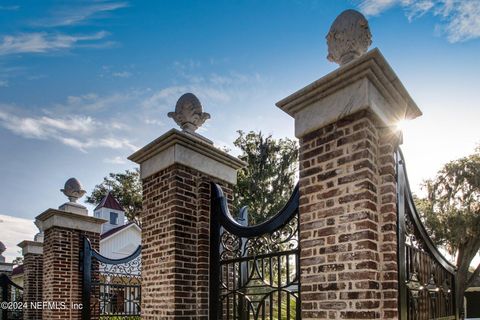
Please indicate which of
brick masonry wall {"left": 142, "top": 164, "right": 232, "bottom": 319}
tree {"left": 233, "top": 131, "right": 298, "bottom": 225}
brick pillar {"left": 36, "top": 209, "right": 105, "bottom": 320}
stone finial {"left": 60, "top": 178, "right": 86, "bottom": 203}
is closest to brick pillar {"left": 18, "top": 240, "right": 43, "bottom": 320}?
brick pillar {"left": 36, "top": 209, "right": 105, "bottom": 320}

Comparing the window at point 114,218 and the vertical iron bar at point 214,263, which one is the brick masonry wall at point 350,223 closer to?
the vertical iron bar at point 214,263

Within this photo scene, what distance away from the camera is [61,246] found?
743cm

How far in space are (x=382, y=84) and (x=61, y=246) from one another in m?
6.52

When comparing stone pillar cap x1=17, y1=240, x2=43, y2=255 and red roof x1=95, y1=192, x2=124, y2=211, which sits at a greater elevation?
red roof x1=95, y1=192, x2=124, y2=211

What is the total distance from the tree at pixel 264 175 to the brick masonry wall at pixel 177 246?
14641 mm

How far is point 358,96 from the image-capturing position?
3.18m

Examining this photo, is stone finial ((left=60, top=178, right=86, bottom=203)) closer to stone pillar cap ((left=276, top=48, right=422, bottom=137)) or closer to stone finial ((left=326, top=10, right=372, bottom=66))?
stone pillar cap ((left=276, top=48, right=422, bottom=137))

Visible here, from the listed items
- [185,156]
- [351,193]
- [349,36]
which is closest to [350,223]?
[351,193]

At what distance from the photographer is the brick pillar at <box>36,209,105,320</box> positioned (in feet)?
23.6

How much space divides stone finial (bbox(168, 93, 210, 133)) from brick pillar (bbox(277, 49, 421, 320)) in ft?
6.71

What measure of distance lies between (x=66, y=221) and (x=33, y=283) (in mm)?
2204

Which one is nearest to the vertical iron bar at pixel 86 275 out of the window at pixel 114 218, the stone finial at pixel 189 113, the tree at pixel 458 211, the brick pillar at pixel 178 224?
the brick pillar at pixel 178 224

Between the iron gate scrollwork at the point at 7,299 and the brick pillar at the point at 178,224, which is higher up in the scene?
the brick pillar at the point at 178,224

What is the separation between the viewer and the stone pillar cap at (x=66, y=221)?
7504 millimetres
